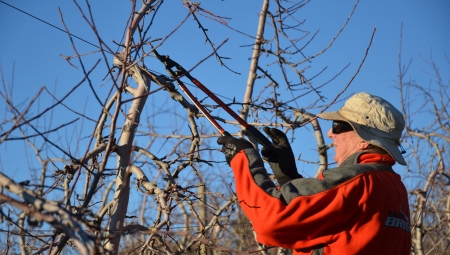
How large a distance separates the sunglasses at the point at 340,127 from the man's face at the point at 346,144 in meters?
0.02

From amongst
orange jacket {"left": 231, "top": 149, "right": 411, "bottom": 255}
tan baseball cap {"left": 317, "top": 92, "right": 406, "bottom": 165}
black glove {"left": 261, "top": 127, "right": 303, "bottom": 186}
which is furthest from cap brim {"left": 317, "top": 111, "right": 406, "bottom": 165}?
black glove {"left": 261, "top": 127, "right": 303, "bottom": 186}

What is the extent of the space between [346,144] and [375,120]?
0.21 metres

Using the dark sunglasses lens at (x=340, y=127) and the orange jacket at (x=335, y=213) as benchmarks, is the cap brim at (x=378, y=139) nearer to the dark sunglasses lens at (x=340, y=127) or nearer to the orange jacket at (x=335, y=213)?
the dark sunglasses lens at (x=340, y=127)

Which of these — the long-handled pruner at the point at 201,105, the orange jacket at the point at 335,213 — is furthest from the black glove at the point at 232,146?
the orange jacket at the point at 335,213

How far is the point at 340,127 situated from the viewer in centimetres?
329

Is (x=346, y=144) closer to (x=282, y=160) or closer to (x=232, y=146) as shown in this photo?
(x=282, y=160)

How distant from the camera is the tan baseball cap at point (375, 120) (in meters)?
3.14

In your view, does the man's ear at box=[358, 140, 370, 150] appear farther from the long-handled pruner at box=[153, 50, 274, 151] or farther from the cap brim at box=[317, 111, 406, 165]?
the long-handled pruner at box=[153, 50, 274, 151]

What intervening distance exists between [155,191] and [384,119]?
4.36 ft

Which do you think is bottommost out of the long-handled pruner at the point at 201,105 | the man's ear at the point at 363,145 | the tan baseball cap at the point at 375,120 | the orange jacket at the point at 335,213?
the orange jacket at the point at 335,213

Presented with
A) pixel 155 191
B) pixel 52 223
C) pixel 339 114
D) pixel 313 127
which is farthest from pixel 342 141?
pixel 313 127

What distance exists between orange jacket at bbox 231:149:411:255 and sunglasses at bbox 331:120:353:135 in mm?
352

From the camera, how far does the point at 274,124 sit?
462 centimetres

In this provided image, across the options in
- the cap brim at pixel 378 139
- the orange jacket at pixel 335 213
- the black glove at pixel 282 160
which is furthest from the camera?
the black glove at pixel 282 160
